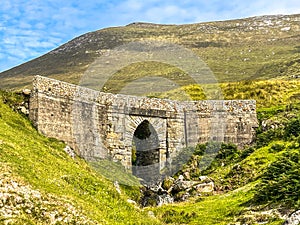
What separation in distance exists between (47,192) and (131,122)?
19.6 metres

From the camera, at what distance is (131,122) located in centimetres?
3409

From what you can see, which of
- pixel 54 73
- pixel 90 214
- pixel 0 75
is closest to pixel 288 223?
pixel 90 214

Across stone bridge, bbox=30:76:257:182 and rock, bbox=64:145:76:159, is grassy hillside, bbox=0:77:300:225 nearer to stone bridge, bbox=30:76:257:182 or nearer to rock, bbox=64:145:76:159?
rock, bbox=64:145:76:159

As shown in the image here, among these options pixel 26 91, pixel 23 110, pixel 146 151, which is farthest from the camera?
pixel 146 151

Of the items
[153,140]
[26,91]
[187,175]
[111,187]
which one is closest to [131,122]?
[153,140]

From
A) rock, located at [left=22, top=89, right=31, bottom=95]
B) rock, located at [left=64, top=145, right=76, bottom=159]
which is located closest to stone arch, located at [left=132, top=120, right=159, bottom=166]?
rock, located at [left=64, top=145, right=76, bottom=159]

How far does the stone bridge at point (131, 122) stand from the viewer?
93.3 feet

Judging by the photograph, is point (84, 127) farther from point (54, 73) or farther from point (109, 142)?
point (54, 73)

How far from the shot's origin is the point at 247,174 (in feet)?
89.0

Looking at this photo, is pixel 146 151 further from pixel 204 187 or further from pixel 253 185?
pixel 253 185

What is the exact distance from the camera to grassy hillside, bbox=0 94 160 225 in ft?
43.2

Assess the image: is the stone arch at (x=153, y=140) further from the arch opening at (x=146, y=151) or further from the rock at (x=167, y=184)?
the rock at (x=167, y=184)

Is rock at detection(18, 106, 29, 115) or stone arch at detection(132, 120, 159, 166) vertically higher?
rock at detection(18, 106, 29, 115)

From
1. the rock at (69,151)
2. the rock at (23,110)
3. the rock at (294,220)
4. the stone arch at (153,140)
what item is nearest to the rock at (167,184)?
the stone arch at (153,140)
